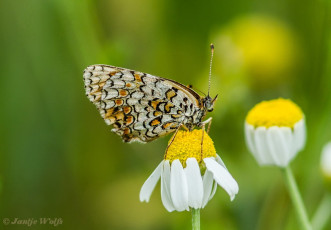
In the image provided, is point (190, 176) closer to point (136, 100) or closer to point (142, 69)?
point (136, 100)

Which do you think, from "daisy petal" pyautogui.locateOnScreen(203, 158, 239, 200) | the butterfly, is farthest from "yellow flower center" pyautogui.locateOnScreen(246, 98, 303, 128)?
"daisy petal" pyautogui.locateOnScreen(203, 158, 239, 200)

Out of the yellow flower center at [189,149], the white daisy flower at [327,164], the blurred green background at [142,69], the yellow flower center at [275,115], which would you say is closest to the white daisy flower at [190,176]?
the yellow flower center at [189,149]

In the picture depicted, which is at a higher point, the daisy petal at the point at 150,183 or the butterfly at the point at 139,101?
the butterfly at the point at 139,101

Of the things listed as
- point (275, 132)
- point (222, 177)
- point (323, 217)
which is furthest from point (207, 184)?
point (323, 217)

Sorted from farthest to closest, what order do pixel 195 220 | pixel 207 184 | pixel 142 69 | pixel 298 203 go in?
pixel 142 69
pixel 298 203
pixel 207 184
pixel 195 220

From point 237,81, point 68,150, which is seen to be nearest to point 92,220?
point 68,150

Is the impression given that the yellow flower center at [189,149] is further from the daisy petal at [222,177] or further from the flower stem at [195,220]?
the flower stem at [195,220]
